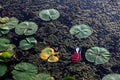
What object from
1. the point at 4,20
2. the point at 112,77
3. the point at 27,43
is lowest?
the point at 112,77

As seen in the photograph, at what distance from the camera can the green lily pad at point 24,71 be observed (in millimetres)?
1606

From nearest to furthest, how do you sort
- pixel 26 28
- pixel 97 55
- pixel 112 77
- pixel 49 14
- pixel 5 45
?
pixel 112 77 → pixel 97 55 → pixel 5 45 → pixel 26 28 → pixel 49 14

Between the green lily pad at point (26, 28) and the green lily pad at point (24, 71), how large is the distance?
296mm

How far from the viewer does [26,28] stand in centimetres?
193

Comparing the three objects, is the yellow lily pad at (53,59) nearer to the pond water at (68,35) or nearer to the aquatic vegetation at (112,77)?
the pond water at (68,35)

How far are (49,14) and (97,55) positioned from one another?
1.92ft

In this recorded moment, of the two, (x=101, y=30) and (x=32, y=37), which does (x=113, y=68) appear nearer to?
(x=101, y=30)

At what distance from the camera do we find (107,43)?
184cm

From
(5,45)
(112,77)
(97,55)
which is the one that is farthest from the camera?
(5,45)

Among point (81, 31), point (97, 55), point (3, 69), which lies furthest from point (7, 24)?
point (97, 55)

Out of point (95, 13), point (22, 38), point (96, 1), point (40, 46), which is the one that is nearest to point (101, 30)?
point (95, 13)

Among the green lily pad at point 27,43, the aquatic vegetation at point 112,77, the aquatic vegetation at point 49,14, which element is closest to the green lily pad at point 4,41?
the green lily pad at point 27,43

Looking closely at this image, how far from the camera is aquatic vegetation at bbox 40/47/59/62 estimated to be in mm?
1738

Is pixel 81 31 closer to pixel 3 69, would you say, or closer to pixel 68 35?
pixel 68 35
